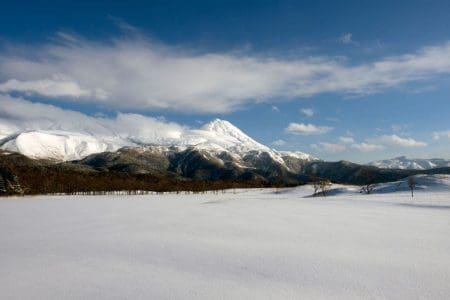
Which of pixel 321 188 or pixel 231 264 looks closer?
pixel 231 264

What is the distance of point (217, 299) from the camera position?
40.1 feet

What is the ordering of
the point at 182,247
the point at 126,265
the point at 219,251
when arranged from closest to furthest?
the point at 126,265, the point at 219,251, the point at 182,247

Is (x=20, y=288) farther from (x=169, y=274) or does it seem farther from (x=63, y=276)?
(x=169, y=274)

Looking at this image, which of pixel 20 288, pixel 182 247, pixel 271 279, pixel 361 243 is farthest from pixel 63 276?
pixel 361 243

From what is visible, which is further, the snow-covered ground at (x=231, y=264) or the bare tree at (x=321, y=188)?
the bare tree at (x=321, y=188)

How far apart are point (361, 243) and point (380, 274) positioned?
254 inches

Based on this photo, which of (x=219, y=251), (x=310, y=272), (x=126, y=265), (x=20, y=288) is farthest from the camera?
(x=219, y=251)

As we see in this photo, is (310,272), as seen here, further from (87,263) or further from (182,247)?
(87,263)

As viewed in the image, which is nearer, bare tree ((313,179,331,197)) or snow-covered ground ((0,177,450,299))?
snow-covered ground ((0,177,450,299))

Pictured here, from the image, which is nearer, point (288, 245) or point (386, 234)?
point (288, 245)

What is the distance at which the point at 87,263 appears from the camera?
17312mm

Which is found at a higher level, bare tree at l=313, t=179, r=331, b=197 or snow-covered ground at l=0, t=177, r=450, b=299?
bare tree at l=313, t=179, r=331, b=197

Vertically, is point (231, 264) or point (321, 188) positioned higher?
point (321, 188)

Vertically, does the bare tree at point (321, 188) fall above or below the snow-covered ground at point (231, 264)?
above
